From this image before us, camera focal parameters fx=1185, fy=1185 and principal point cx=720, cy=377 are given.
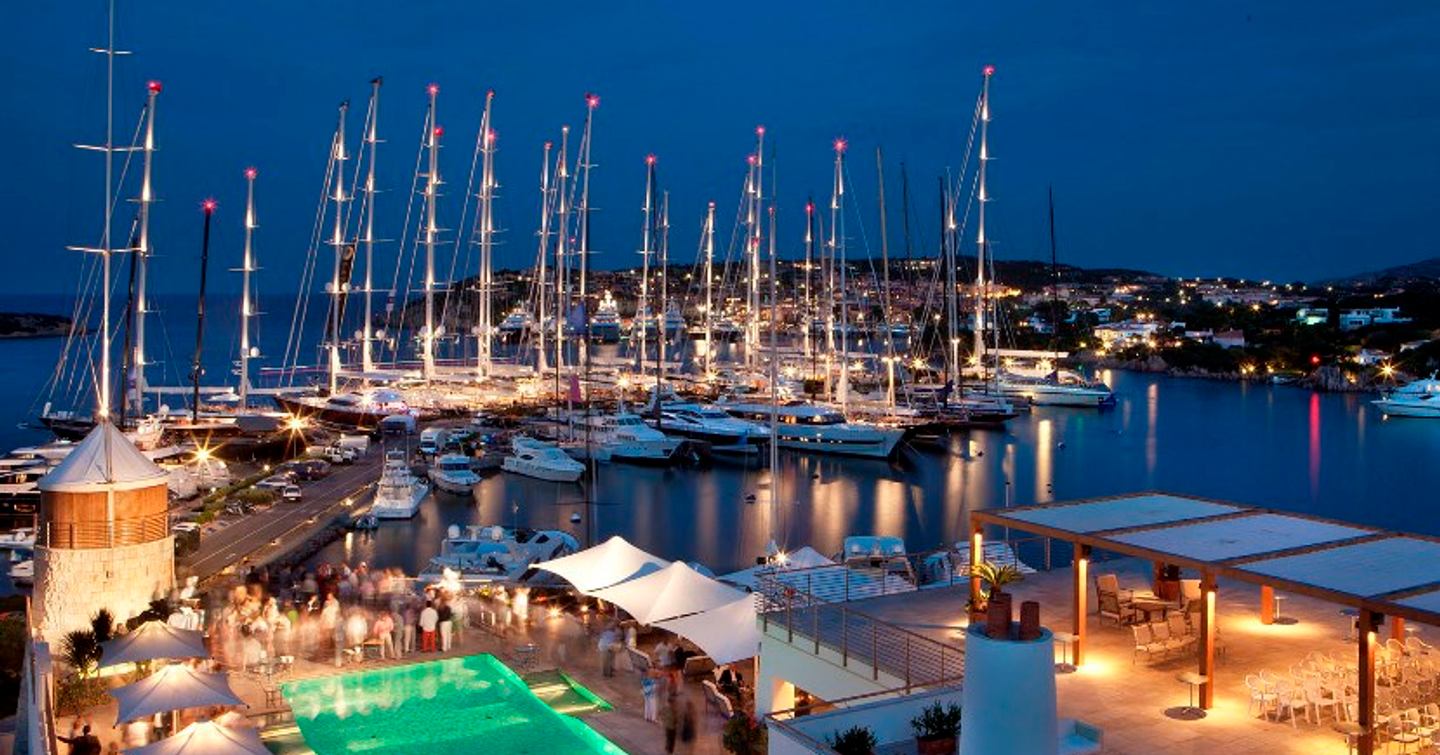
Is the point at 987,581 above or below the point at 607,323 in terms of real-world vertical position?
below

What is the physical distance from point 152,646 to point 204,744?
3.93 metres

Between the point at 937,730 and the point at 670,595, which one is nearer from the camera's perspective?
the point at 937,730

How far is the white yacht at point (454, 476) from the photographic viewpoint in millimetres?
41688

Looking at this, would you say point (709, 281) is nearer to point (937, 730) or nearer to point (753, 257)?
point (753, 257)

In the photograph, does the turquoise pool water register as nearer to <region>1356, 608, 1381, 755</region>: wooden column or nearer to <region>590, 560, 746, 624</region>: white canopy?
<region>590, 560, 746, 624</region>: white canopy

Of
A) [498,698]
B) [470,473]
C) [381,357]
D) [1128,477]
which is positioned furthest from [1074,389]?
[381,357]

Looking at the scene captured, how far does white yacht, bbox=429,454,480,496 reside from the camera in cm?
4169

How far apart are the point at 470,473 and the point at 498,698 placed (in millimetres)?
26814

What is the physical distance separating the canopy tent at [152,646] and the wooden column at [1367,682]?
13.1m

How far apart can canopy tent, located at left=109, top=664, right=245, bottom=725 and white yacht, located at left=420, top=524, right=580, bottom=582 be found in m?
10.4

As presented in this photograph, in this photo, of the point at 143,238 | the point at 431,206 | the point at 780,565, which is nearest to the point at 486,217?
the point at 431,206

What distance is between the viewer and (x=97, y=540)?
17234mm

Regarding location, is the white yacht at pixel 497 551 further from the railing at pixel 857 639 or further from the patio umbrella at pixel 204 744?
the patio umbrella at pixel 204 744

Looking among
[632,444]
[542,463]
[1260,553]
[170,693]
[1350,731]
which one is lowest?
[542,463]
